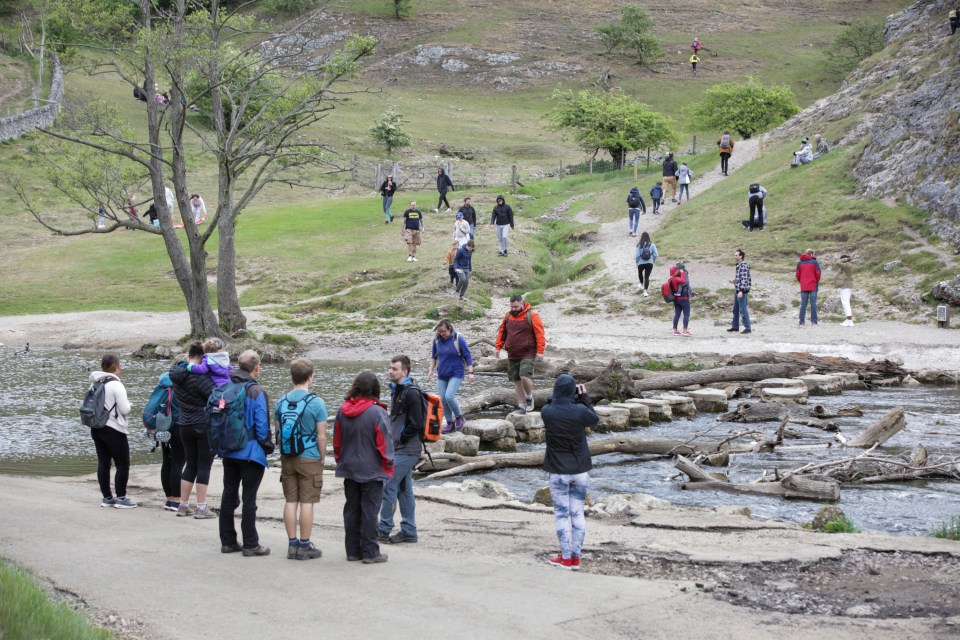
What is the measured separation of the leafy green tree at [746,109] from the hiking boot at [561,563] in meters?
49.4

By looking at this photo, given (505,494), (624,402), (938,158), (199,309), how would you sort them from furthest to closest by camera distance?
1. (938,158)
2. (199,309)
3. (624,402)
4. (505,494)

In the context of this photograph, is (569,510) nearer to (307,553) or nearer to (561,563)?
(561,563)

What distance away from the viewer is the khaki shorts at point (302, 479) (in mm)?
8328

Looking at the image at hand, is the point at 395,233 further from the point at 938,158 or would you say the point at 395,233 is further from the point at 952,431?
the point at 952,431

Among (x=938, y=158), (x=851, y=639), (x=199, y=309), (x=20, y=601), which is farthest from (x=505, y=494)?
(x=938, y=158)

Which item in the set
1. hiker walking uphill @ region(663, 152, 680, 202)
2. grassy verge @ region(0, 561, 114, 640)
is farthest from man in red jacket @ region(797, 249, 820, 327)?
grassy verge @ region(0, 561, 114, 640)

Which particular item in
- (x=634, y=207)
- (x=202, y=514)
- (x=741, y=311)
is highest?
(x=634, y=207)

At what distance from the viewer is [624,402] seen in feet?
59.4

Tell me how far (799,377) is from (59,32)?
64.6 feet

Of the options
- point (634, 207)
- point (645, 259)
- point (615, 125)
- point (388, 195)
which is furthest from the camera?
point (615, 125)

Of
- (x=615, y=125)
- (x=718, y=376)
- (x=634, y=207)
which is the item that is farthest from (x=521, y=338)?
(x=615, y=125)

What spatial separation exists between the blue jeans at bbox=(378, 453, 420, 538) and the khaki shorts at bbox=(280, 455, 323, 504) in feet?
3.05

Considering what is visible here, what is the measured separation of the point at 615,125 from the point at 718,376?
119 ft

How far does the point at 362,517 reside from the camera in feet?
27.3
